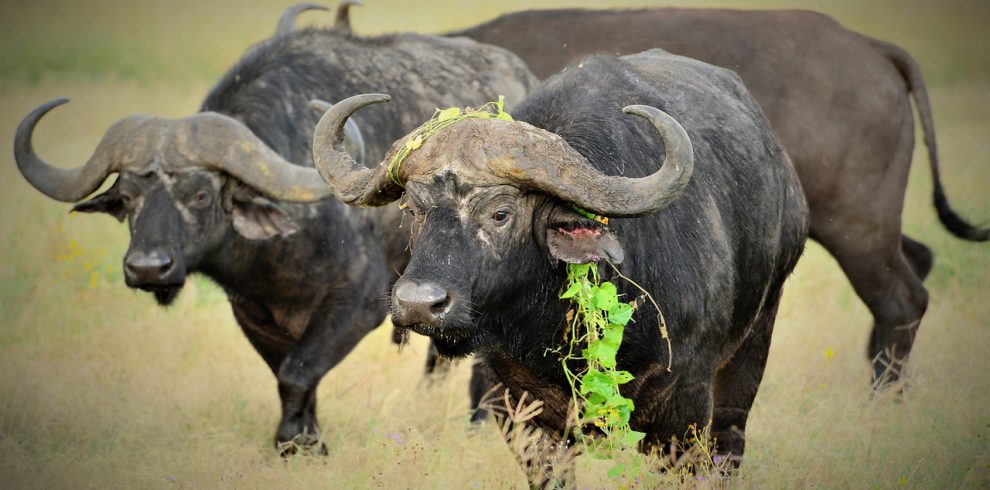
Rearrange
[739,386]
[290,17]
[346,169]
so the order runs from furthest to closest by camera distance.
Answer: [290,17] < [739,386] < [346,169]

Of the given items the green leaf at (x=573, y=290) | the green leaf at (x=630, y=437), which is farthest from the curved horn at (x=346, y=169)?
the green leaf at (x=630, y=437)

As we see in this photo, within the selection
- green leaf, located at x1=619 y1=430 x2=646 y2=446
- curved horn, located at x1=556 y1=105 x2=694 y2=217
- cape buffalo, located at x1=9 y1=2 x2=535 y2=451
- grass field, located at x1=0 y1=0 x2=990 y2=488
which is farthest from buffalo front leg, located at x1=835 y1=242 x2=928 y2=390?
curved horn, located at x1=556 y1=105 x2=694 y2=217

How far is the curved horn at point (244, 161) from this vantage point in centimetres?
663

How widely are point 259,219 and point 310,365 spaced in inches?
35.7

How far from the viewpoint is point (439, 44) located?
858cm

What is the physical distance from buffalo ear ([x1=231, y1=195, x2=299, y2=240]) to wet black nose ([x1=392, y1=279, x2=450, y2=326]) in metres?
2.70

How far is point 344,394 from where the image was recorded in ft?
25.7

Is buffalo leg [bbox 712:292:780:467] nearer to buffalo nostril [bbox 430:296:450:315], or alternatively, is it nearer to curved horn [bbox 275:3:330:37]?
buffalo nostril [bbox 430:296:450:315]

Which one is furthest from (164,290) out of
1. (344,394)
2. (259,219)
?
(344,394)

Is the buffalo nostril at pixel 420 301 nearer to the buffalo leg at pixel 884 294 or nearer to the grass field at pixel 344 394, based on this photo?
the grass field at pixel 344 394

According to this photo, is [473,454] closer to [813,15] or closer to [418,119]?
[418,119]

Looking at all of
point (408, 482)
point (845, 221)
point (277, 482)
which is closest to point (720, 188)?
point (408, 482)

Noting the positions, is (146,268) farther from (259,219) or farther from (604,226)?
(604,226)

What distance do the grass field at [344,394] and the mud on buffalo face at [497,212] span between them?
1.45 m
